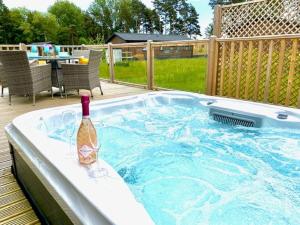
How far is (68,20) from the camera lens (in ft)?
138

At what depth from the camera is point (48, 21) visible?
1491 inches

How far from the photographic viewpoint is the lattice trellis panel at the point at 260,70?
11.5 ft

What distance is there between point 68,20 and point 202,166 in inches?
1788

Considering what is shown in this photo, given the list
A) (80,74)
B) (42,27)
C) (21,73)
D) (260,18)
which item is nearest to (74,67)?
(80,74)

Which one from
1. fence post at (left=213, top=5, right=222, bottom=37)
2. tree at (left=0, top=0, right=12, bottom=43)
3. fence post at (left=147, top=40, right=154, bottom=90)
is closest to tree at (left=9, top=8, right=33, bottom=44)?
tree at (left=0, top=0, right=12, bottom=43)

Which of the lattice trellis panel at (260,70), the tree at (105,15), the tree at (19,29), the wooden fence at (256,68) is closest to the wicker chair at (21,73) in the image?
the wooden fence at (256,68)

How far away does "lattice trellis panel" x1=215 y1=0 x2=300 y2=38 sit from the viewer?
441 centimetres

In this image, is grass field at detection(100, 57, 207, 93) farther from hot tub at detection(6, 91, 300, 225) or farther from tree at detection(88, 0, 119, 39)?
tree at detection(88, 0, 119, 39)

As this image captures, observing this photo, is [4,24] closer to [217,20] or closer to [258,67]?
[217,20]

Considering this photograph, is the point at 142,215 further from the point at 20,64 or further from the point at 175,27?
the point at 175,27

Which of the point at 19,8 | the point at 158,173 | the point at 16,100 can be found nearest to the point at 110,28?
the point at 19,8

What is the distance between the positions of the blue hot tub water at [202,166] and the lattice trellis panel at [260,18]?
2512 millimetres

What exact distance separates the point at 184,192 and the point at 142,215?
0.83 meters

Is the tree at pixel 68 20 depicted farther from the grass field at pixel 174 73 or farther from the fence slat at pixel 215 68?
the fence slat at pixel 215 68
